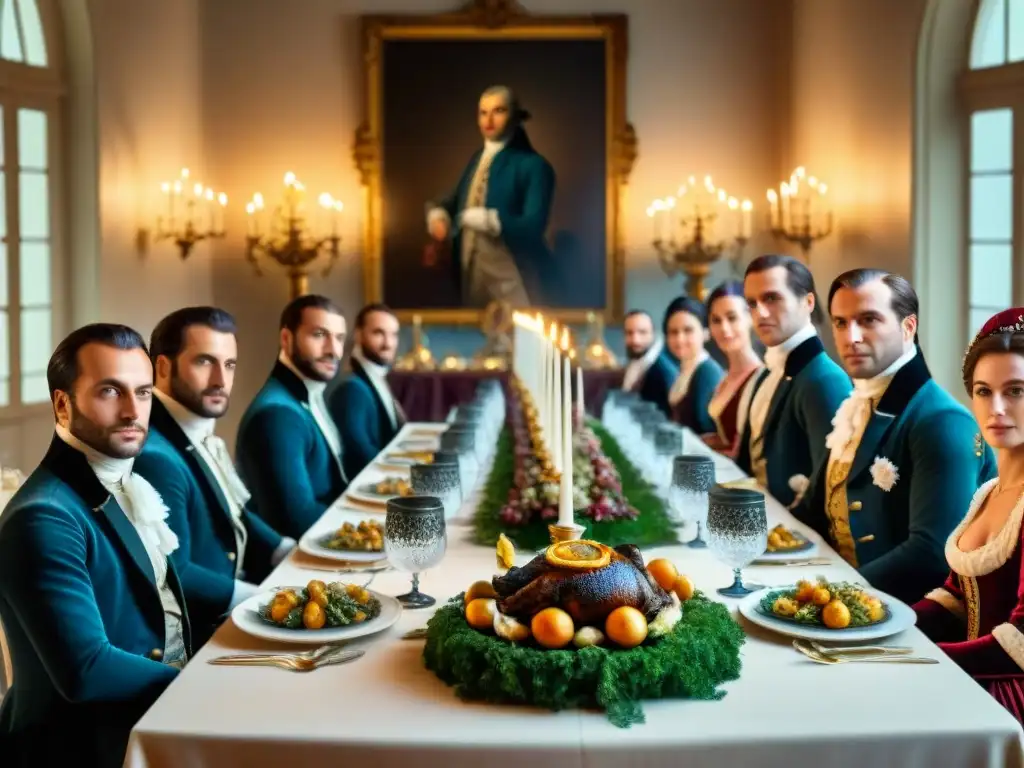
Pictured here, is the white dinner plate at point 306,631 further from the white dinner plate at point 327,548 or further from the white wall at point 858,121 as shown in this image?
the white wall at point 858,121

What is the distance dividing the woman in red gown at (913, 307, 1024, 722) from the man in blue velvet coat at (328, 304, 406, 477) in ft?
8.96

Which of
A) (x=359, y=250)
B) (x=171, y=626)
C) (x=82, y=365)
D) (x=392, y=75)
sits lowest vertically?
(x=171, y=626)

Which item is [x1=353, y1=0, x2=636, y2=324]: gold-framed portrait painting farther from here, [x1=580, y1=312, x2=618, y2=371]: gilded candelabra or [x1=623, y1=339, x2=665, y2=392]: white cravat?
[x1=623, y1=339, x2=665, y2=392]: white cravat

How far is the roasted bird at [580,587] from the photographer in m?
1.65

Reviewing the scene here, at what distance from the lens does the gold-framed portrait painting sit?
27.5ft

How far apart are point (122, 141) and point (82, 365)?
17.3 ft

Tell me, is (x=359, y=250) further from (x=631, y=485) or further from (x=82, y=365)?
(x=82, y=365)

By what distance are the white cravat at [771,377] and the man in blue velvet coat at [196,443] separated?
1697mm

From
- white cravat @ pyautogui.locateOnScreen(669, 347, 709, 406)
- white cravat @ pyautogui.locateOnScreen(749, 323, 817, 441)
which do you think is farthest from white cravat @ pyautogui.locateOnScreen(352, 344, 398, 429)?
white cravat @ pyautogui.locateOnScreen(749, 323, 817, 441)

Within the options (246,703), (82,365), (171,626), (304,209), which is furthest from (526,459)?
(304,209)

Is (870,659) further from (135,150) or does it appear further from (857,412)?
(135,150)

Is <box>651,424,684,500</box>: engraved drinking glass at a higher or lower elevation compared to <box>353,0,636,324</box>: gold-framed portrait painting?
lower

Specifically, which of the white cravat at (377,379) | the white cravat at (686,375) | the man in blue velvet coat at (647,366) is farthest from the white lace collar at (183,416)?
the man in blue velvet coat at (647,366)

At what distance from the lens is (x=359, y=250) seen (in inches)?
336
